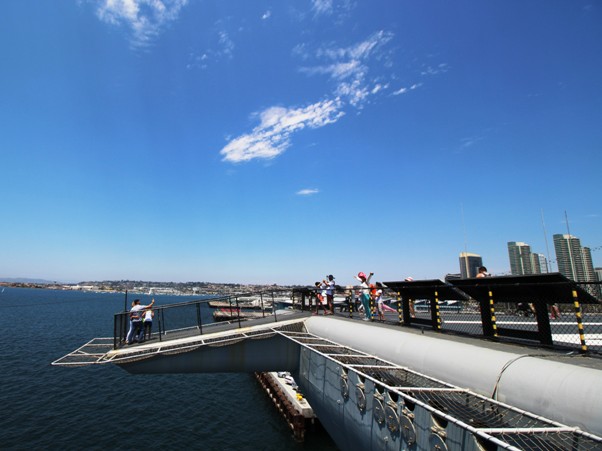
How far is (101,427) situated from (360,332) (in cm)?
1786

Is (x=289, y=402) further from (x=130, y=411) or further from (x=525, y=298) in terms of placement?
(x=525, y=298)

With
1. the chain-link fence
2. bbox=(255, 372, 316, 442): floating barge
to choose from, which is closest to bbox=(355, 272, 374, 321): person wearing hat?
the chain-link fence

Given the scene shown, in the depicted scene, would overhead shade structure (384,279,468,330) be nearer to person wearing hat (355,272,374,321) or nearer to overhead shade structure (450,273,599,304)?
overhead shade structure (450,273,599,304)

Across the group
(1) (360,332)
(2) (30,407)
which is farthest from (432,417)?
(2) (30,407)

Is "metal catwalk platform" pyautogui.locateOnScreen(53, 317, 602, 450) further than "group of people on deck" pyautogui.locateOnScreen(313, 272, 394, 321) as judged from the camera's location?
No

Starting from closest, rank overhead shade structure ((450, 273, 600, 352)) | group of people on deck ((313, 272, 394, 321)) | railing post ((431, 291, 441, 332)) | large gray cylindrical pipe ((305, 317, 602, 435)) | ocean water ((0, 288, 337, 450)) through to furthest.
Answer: large gray cylindrical pipe ((305, 317, 602, 435)) → overhead shade structure ((450, 273, 600, 352)) → railing post ((431, 291, 441, 332)) → group of people on deck ((313, 272, 394, 321)) → ocean water ((0, 288, 337, 450))

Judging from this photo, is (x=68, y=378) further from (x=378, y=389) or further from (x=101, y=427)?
(x=378, y=389)

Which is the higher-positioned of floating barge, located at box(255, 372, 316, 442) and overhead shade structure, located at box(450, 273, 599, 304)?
overhead shade structure, located at box(450, 273, 599, 304)

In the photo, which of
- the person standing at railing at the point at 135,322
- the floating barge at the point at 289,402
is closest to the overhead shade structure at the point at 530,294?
the person standing at railing at the point at 135,322

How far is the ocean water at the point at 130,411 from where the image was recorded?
1808cm

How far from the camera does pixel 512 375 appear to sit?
5.55m

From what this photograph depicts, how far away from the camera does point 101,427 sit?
19344 mm

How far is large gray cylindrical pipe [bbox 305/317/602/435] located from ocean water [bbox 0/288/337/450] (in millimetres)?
14859

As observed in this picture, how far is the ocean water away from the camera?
18.1 meters
